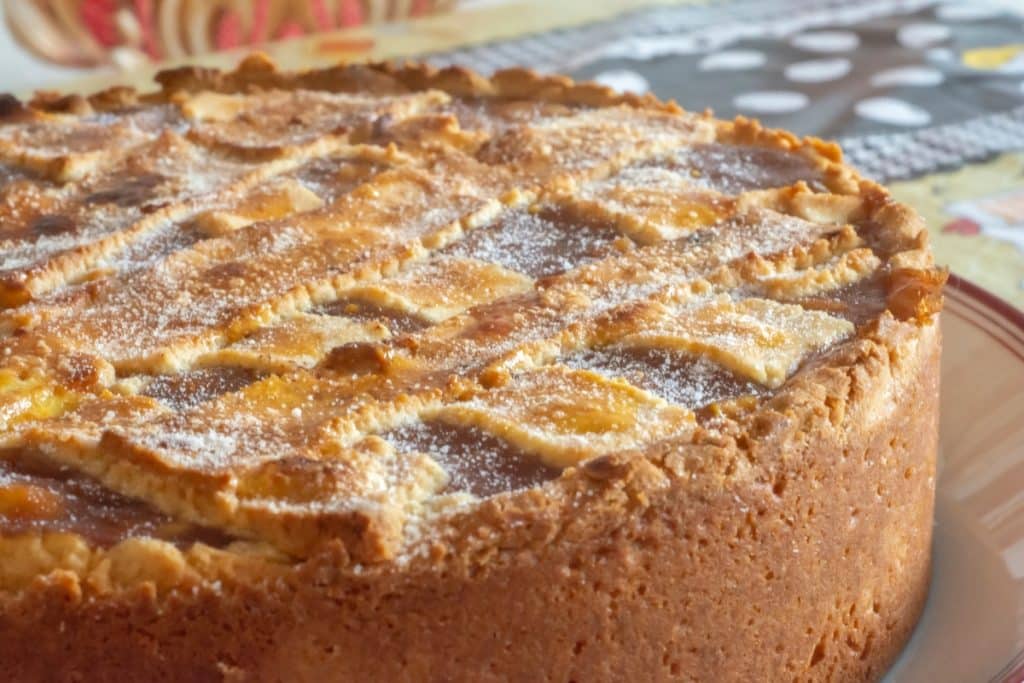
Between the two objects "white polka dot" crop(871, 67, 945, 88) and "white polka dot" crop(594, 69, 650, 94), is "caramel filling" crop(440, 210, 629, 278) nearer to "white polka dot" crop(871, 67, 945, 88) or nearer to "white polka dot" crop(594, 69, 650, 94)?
"white polka dot" crop(594, 69, 650, 94)

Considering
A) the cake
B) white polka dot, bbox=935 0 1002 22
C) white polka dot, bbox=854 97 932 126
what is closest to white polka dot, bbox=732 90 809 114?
white polka dot, bbox=854 97 932 126

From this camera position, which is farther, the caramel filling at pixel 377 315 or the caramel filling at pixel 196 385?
the caramel filling at pixel 377 315

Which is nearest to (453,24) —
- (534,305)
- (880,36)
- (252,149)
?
(880,36)

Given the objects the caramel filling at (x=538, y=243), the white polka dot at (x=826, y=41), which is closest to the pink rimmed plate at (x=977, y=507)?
the caramel filling at (x=538, y=243)

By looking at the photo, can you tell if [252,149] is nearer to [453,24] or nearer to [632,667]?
[632,667]

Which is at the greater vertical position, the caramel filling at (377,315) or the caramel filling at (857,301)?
the caramel filling at (377,315)

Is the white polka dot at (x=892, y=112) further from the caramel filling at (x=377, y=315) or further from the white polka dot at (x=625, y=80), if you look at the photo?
the caramel filling at (x=377, y=315)

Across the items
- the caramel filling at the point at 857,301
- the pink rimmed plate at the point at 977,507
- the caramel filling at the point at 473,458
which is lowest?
the pink rimmed plate at the point at 977,507
